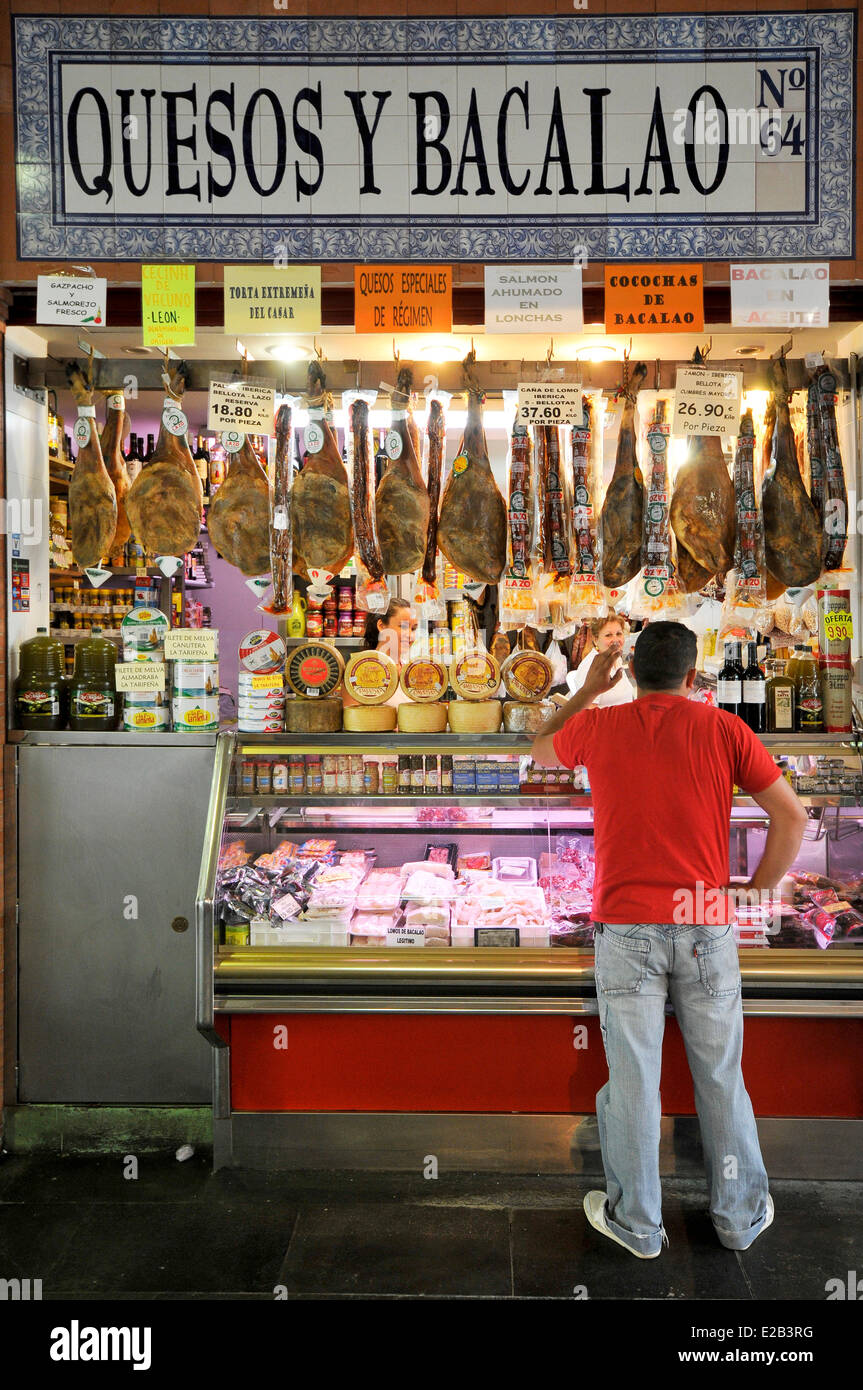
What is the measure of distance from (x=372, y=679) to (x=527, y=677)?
0.64m

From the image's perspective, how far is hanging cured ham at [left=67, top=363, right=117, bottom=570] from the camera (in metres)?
4.03

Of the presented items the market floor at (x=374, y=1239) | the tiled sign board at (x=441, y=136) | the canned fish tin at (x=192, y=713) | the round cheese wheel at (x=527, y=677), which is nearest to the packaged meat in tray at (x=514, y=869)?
the round cheese wheel at (x=527, y=677)

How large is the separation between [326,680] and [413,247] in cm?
180

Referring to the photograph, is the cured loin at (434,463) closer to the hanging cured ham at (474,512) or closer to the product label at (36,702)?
the hanging cured ham at (474,512)

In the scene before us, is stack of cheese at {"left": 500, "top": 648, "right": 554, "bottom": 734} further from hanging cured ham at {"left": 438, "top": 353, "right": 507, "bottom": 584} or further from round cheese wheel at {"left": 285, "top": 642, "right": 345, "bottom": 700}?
round cheese wheel at {"left": 285, "top": 642, "right": 345, "bottom": 700}

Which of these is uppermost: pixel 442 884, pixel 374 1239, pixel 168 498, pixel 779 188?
pixel 779 188

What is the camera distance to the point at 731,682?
3.86m

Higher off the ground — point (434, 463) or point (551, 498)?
point (434, 463)

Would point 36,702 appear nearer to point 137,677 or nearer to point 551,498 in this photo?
point 137,677

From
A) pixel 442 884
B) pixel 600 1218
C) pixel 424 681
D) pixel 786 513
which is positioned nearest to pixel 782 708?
pixel 786 513

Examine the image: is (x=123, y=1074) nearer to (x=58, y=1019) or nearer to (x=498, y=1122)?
(x=58, y=1019)

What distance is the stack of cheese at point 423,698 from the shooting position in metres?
3.91

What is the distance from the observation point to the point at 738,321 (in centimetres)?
377
